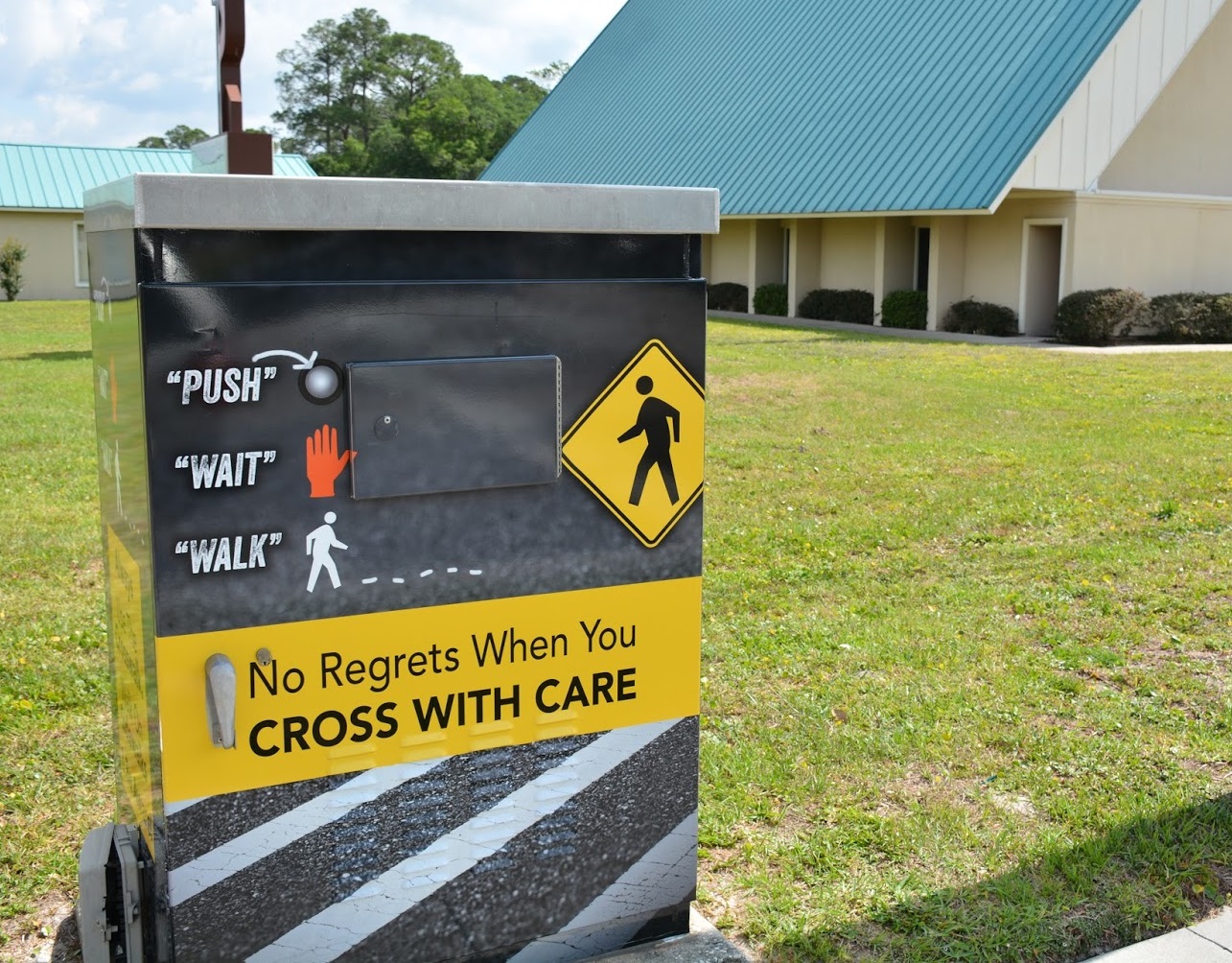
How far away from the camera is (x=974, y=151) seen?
23328mm

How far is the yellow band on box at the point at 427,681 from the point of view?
255cm

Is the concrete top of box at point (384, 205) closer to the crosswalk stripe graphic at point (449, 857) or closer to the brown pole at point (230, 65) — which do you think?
the crosswalk stripe graphic at point (449, 857)

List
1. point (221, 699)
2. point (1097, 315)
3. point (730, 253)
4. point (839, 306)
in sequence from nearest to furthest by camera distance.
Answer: point (221, 699) < point (1097, 315) < point (839, 306) < point (730, 253)

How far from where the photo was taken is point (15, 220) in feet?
131

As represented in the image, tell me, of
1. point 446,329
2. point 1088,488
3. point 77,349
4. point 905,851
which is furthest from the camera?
point 77,349

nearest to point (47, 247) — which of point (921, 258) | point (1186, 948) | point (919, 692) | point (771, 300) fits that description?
point (771, 300)

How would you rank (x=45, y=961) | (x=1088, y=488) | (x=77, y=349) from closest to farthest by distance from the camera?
(x=45, y=961) → (x=1088, y=488) → (x=77, y=349)

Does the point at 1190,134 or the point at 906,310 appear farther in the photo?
the point at 906,310

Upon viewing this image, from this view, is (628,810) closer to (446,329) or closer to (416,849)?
(416,849)

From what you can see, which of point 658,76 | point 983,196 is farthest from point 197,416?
point 658,76

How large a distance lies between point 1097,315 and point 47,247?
3139 cm

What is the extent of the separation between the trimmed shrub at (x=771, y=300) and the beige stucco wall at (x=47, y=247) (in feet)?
70.4

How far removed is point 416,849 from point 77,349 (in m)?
19.4

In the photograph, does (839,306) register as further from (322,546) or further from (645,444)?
(322,546)
